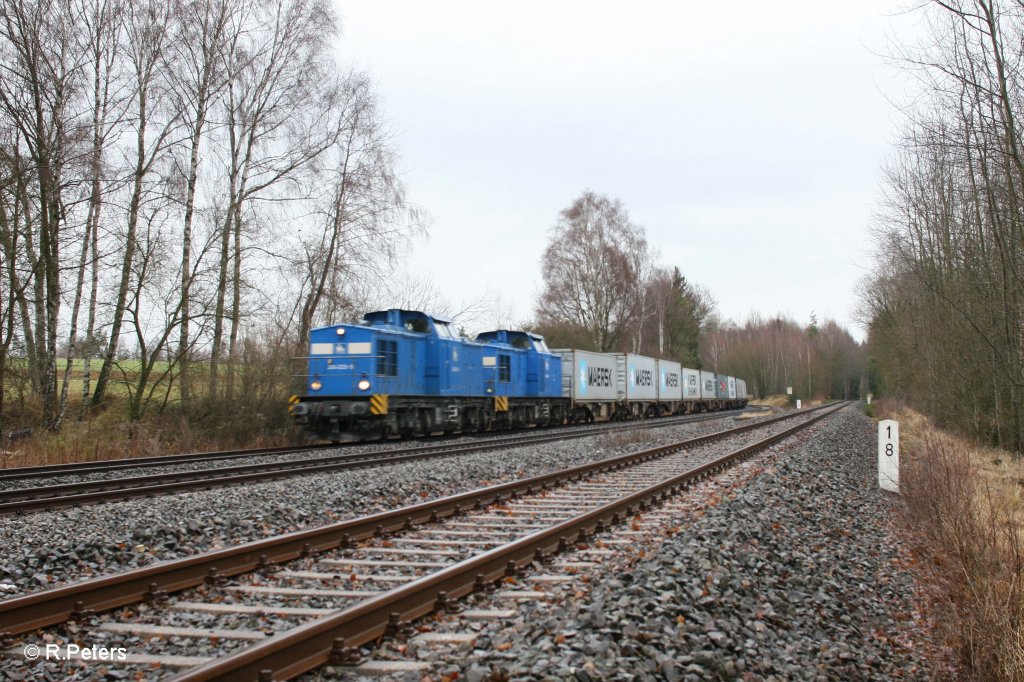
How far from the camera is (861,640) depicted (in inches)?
198

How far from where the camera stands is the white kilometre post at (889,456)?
37.3 ft

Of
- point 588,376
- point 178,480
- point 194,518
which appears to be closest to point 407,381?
point 178,480

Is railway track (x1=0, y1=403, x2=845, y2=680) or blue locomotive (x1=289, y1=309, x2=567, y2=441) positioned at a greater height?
blue locomotive (x1=289, y1=309, x2=567, y2=441)

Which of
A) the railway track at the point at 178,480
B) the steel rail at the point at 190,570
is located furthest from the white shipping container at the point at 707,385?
the steel rail at the point at 190,570

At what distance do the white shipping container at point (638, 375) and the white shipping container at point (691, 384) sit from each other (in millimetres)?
6856

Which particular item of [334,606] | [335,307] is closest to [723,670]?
[334,606]

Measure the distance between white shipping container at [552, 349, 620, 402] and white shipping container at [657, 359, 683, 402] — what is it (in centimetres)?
639

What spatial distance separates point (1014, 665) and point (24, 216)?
18.2 m

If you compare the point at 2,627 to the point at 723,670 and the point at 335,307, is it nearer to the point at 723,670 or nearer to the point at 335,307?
the point at 723,670

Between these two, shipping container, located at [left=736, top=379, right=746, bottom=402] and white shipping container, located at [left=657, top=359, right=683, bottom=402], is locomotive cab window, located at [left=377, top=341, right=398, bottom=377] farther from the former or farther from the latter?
shipping container, located at [left=736, top=379, right=746, bottom=402]

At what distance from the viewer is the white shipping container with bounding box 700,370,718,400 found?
46.2 metres

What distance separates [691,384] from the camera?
43406 millimetres

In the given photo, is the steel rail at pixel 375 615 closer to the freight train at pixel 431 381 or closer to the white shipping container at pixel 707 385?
the freight train at pixel 431 381

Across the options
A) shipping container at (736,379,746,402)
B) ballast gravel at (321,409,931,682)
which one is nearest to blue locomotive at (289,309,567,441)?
ballast gravel at (321,409,931,682)
